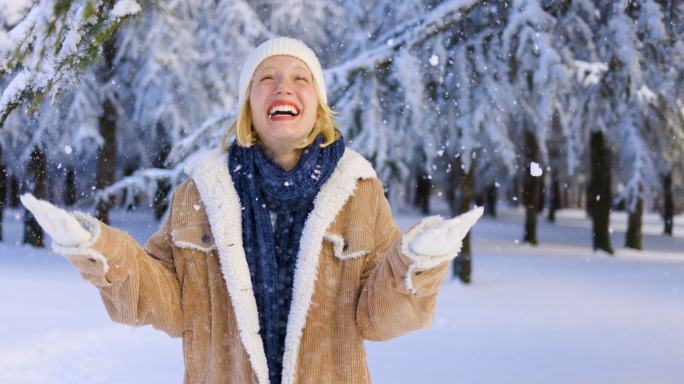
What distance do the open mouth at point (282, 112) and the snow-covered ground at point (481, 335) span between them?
165 inches

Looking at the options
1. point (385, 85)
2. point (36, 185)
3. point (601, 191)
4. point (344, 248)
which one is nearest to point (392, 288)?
point (344, 248)

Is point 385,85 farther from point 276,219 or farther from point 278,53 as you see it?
point 276,219

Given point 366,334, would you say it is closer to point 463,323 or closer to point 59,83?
point 59,83

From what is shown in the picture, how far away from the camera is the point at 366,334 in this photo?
2.04m

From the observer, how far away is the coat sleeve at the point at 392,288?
5.78ft

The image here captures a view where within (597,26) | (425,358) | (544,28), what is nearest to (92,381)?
(425,358)

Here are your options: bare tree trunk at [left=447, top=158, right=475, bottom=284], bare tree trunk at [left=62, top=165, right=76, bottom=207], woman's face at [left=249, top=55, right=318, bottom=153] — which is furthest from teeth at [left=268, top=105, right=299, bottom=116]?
bare tree trunk at [left=62, top=165, right=76, bottom=207]

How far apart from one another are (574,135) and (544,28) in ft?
19.8

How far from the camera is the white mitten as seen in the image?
161 centimetres

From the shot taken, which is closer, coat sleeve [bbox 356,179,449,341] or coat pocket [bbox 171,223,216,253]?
coat sleeve [bbox 356,179,449,341]

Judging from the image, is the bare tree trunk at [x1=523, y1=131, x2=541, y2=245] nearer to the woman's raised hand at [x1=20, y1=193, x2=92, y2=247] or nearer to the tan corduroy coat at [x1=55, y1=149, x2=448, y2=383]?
the tan corduroy coat at [x1=55, y1=149, x2=448, y2=383]

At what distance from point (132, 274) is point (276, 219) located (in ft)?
1.52

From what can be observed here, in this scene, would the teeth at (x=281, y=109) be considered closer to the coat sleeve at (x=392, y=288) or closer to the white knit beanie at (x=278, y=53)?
the white knit beanie at (x=278, y=53)

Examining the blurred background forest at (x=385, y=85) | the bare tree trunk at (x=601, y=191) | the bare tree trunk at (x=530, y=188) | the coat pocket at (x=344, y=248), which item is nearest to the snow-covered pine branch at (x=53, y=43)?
the blurred background forest at (x=385, y=85)
